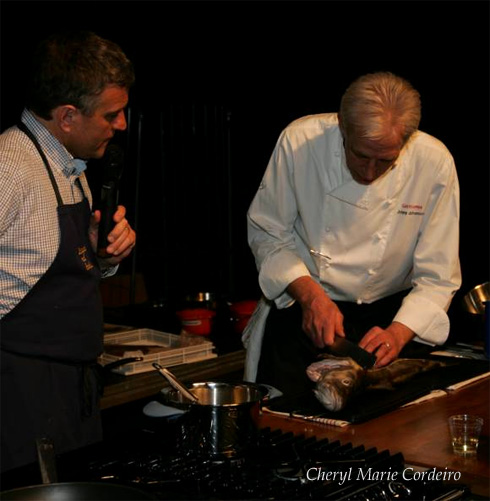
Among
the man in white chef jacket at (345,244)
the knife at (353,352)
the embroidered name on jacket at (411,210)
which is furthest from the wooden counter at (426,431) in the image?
the embroidered name on jacket at (411,210)

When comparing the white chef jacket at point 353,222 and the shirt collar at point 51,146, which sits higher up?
the shirt collar at point 51,146

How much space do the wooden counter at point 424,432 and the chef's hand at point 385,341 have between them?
178 millimetres

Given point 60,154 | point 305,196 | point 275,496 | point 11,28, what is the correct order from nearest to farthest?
point 275,496 < point 60,154 < point 305,196 < point 11,28

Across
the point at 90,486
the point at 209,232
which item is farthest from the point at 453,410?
the point at 209,232

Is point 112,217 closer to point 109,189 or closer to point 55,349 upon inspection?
point 109,189

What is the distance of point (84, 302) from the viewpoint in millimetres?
2463

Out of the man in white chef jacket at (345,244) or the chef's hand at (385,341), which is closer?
the chef's hand at (385,341)

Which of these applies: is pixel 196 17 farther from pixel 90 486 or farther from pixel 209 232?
A: pixel 90 486

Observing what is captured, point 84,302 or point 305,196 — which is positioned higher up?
point 305,196

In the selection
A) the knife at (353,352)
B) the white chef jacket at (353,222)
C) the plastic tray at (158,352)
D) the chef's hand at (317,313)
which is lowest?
the plastic tray at (158,352)

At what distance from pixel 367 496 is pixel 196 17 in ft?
15.0

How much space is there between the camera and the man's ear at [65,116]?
2.42 m

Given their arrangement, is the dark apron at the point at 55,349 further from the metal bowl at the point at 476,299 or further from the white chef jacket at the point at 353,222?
the metal bowl at the point at 476,299

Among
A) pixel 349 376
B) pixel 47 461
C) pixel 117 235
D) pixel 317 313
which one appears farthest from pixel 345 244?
pixel 47 461
